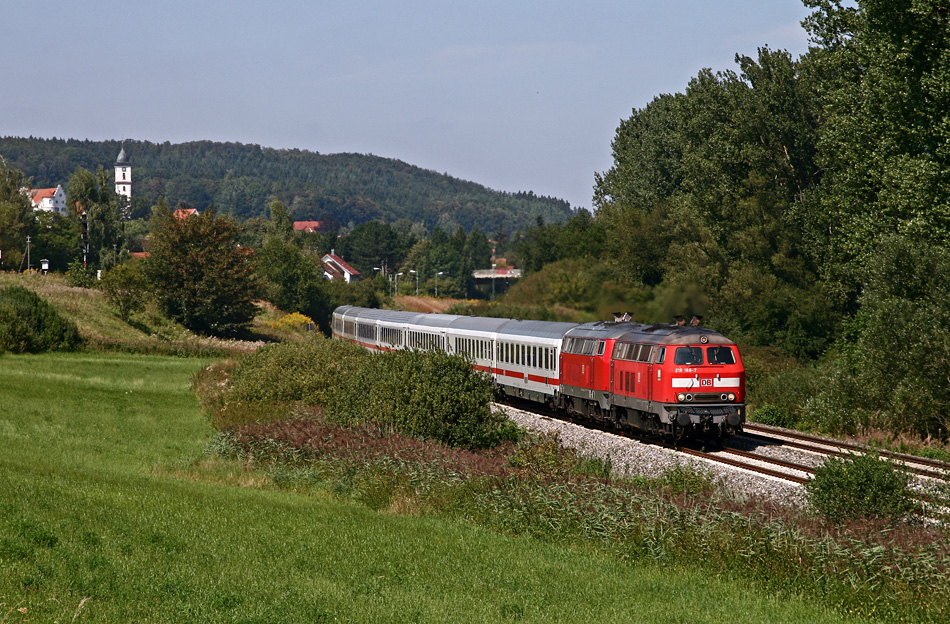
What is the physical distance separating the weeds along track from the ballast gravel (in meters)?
2.36

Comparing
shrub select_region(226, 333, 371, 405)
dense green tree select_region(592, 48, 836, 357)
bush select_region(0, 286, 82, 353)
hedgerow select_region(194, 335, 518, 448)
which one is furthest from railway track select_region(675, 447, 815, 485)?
bush select_region(0, 286, 82, 353)

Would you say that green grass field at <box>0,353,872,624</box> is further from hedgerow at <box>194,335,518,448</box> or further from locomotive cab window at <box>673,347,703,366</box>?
locomotive cab window at <box>673,347,703,366</box>

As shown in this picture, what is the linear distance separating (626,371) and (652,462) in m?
5.57

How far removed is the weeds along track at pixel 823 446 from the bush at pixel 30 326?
4548 centimetres

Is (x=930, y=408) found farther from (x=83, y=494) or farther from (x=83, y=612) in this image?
(x=83, y=612)

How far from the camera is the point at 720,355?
2631 centimetres

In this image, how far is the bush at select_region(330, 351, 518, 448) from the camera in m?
24.0

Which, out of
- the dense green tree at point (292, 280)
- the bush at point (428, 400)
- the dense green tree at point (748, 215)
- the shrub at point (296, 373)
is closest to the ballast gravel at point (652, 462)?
the bush at point (428, 400)

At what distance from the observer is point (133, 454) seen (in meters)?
26.2

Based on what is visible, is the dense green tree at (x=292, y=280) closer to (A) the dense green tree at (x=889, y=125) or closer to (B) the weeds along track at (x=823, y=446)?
(A) the dense green tree at (x=889, y=125)

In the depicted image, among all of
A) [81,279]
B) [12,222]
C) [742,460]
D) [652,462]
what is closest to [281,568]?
[652,462]

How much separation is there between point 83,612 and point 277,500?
8043 mm

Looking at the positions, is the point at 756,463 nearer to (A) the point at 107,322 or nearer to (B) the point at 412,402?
(B) the point at 412,402

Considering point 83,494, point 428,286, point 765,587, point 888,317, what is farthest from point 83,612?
Answer: point 428,286
